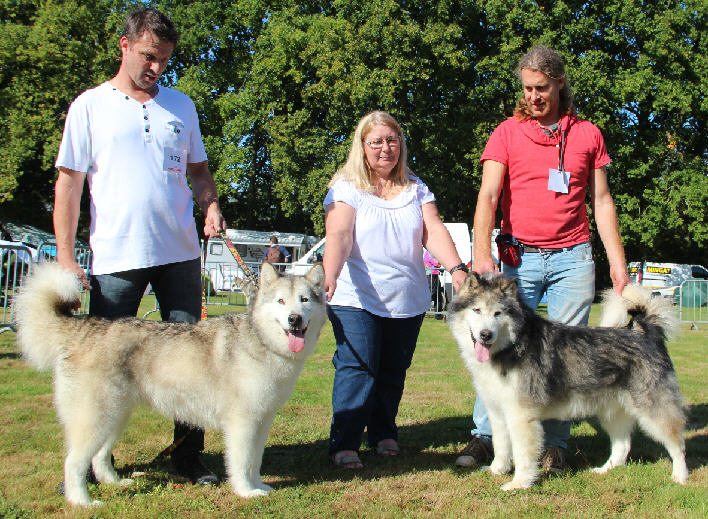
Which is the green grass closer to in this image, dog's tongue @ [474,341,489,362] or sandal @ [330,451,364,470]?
sandal @ [330,451,364,470]

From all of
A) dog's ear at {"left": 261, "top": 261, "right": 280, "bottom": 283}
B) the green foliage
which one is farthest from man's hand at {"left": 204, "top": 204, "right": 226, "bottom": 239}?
the green foliage

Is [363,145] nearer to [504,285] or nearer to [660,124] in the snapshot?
[504,285]

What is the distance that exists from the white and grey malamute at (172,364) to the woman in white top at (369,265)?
0.61 m

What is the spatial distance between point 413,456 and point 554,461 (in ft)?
3.43

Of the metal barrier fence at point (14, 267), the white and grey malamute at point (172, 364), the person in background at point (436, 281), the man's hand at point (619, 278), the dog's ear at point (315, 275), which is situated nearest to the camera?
the white and grey malamute at point (172, 364)

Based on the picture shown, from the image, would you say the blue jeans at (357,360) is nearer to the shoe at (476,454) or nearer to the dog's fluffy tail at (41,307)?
the shoe at (476,454)

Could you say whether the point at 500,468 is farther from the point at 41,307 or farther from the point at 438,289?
the point at 438,289

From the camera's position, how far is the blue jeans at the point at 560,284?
4.23 m

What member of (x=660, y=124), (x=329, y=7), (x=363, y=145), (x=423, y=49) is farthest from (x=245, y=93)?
(x=363, y=145)

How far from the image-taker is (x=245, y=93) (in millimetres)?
26328

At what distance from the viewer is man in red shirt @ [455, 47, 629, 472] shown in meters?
4.19

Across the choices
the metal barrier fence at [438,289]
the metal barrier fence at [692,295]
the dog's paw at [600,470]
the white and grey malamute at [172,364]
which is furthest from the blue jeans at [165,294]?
the metal barrier fence at [692,295]

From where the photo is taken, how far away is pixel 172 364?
11.4 ft

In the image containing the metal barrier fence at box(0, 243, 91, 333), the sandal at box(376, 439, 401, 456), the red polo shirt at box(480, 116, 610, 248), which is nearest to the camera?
the red polo shirt at box(480, 116, 610, 248)
